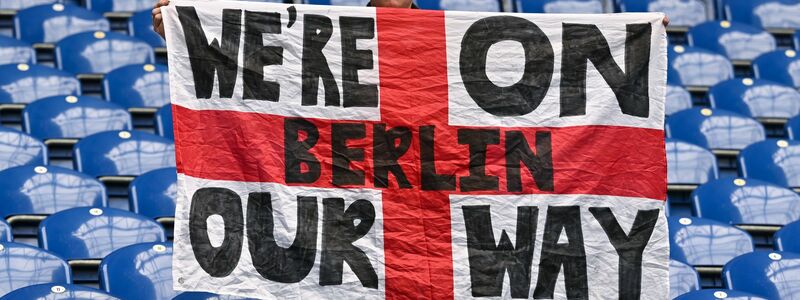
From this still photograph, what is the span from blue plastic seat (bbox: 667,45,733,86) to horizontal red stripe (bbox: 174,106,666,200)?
385 cm

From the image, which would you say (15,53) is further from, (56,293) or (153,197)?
(56,293)

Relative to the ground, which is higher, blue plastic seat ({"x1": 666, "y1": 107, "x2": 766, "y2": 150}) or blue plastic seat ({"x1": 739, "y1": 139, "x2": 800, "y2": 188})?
blue plastic seat ({"x1": 666, "y1": 107, "x2": 766, "y2": 150})

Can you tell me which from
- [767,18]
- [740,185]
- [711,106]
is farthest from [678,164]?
[767,18]

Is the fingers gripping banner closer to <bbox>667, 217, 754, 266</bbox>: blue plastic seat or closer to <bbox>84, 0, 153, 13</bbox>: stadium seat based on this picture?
<bbox>667, 217, 754, 266</bbox>: blue plastic seat

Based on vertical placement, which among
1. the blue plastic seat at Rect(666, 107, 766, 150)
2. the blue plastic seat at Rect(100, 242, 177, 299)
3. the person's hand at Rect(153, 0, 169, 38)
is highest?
the person's hand at Rect(153, 0, 169, 38)

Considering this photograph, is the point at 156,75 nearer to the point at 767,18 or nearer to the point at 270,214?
the point at 270,214

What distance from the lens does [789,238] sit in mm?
7418

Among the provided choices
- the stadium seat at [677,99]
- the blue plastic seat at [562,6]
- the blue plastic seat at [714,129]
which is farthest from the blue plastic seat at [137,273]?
the blue plastic seat at [562,6]

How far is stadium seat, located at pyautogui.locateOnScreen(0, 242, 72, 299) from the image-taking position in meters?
6.30

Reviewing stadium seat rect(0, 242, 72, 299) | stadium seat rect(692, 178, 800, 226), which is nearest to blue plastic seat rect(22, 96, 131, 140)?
stadium seat rect(0, 242, 72, 299)

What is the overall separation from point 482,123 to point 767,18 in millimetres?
5183

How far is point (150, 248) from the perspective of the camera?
649cm

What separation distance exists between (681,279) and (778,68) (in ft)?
9.95

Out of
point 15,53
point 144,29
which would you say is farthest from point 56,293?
point 144,29
